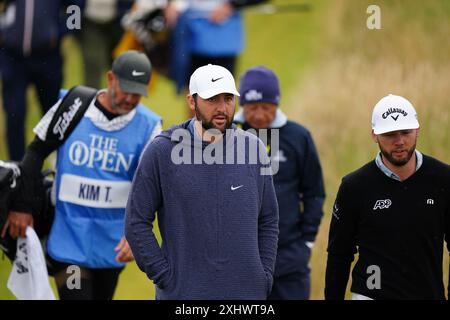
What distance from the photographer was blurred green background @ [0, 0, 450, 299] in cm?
1052

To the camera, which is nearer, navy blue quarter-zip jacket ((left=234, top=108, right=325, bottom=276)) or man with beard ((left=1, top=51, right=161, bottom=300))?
man with beard ((left=1, top=51, right=161, bottom=300))

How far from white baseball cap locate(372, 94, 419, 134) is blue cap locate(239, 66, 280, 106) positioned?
67.4 inches

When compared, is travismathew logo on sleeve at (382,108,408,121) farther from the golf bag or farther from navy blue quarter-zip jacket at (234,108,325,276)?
the golf bag

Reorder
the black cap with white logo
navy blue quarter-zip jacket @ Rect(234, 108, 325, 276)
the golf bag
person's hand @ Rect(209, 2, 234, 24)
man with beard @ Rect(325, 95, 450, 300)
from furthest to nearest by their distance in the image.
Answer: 1. person's hand @ Rect(209, 2, 234, 24)
2. navy blue quarter-zip jacket @ Rect(234, 108, 325, 276)
3. the black cap with white logo
4. the golf bag
5. man with beard @ Rect(325, 95, 450, 300)

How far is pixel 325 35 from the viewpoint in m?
14.9

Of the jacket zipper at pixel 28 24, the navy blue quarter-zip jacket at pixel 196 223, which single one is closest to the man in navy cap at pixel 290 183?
the navy blue quarter-zip jacket at pixel 196 223

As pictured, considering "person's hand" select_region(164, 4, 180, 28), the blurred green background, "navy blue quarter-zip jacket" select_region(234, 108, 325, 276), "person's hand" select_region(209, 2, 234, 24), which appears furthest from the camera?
"person's hand" select_region(164, 4, 180, 28)

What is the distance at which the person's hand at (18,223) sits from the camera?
7.38m

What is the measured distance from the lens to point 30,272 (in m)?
7.46

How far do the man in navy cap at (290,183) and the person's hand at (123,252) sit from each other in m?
1.22

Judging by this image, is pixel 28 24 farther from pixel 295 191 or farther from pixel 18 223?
pixel 295 191

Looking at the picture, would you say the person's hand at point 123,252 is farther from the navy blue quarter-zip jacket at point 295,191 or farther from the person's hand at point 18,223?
the navy blue quarter-zip jacket at point 295,191

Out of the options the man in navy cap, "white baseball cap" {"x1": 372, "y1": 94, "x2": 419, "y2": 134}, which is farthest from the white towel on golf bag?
"white baseball cap" {"x1": 372, "y1": 94, "x2": 419, "y2": 134}

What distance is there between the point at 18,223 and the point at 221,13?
17.7ft
